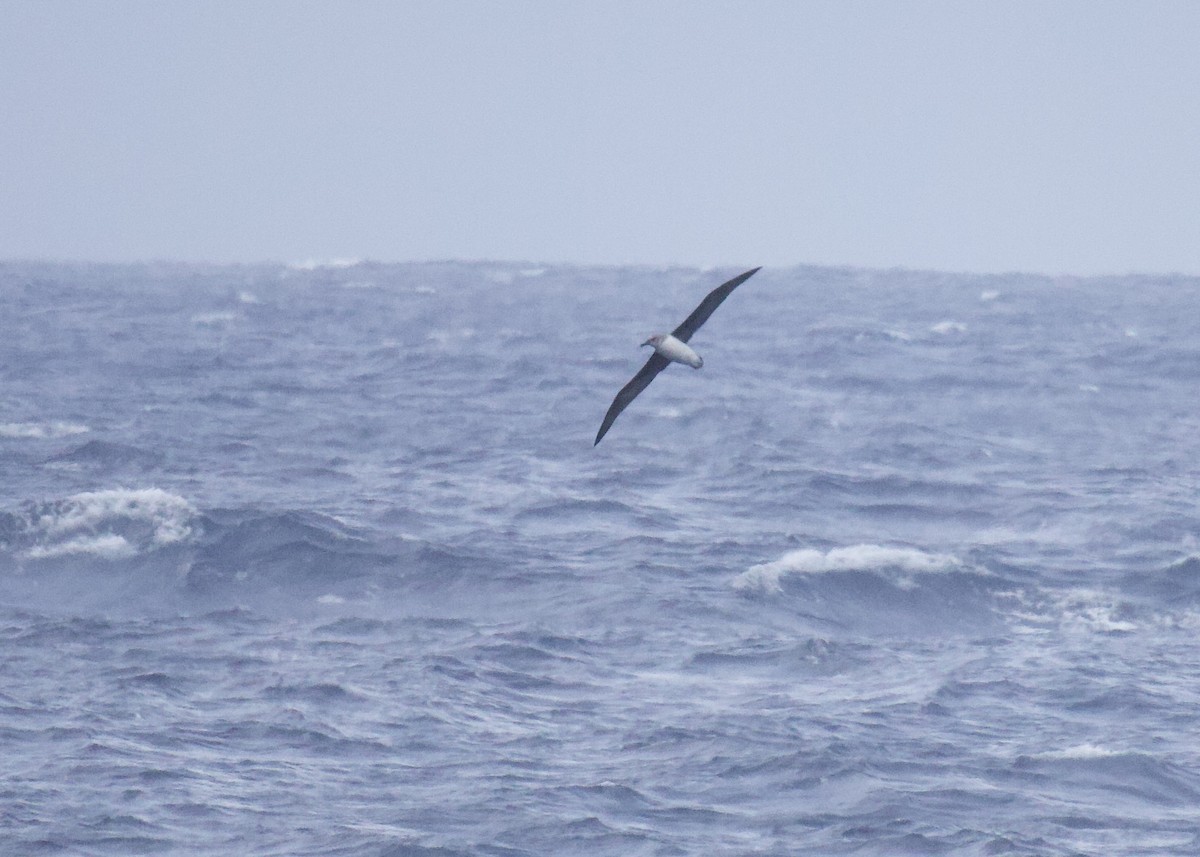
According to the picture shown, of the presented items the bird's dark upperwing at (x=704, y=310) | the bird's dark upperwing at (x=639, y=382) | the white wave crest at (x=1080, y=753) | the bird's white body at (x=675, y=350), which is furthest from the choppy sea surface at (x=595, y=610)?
the bird's dark upperwing at (x=704, y=310)

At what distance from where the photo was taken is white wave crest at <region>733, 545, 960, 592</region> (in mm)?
29094

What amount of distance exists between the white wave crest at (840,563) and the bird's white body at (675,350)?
13604 mm

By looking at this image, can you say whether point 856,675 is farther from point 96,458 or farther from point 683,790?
point 96,458

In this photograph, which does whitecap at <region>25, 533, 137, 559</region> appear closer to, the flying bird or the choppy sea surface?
the choppy sea surface

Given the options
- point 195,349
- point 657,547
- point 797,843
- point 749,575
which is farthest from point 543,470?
point 195,349

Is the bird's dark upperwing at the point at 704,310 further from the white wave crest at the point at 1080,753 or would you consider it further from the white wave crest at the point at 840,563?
the white wave crest at the point at 840,563

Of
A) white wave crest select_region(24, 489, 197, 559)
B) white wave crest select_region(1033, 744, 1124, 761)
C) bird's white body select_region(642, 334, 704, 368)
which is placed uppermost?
bird's white body select_region(642, 334, 704, 368)

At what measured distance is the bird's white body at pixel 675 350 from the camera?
15.0 meters

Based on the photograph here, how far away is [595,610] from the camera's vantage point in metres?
27.2

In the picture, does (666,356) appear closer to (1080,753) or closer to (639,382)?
(639,382)

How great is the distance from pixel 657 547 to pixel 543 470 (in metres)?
8.09

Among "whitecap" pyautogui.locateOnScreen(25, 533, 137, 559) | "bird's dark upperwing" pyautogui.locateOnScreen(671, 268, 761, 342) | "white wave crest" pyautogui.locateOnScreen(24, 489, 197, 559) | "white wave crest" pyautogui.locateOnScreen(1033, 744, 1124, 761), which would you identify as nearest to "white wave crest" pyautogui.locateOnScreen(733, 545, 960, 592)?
"white wave crest" pyautogui.locateOnScreen(1033, 744, 1124, 761)

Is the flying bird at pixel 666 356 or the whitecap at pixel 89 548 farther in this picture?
the whitecap at pixel 89 548

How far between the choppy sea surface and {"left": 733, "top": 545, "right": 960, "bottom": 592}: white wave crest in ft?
0.33
